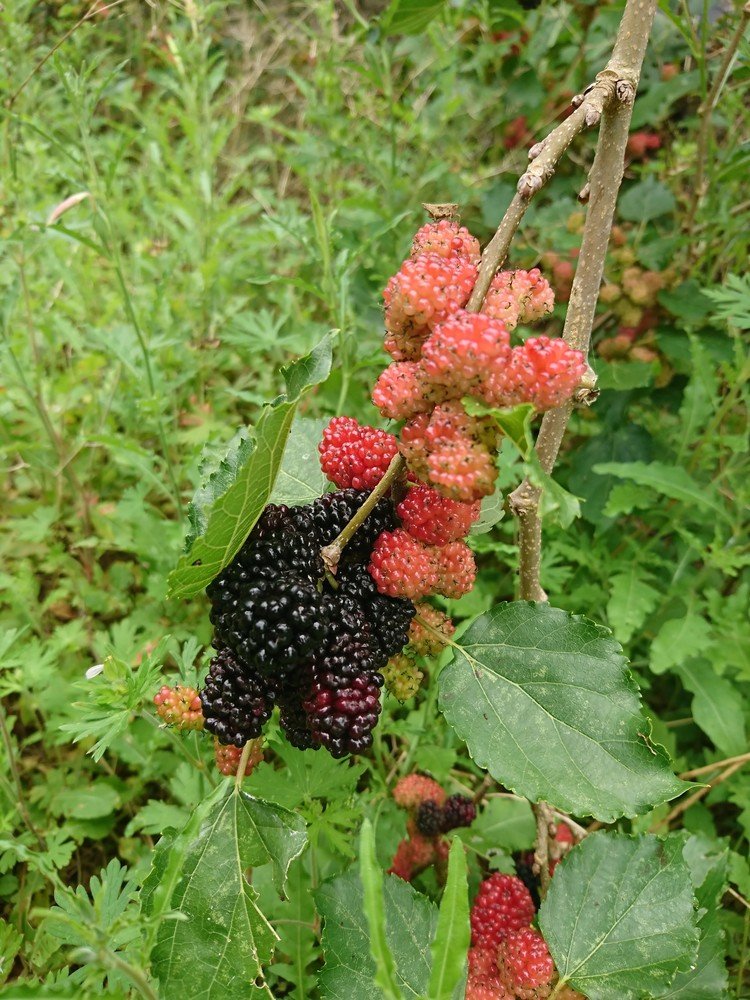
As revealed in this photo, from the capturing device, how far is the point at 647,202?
7.83 ft

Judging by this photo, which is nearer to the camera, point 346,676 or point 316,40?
point 346,676

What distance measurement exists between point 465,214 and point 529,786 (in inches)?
110

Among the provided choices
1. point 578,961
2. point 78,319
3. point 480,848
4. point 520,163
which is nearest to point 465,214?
point 520,163

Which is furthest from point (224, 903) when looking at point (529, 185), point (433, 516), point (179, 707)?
point (529, 185)

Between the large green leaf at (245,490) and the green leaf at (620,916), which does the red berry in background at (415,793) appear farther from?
the large green leaf at (245,490)

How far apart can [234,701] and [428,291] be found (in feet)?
1.78

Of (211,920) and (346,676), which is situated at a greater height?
(346,676)

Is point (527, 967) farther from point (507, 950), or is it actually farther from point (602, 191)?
point (602, 191)

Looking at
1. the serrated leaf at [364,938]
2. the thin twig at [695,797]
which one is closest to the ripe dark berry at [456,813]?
the serrated leaf at [364,938]

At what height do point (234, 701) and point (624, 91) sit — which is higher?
point (624, 91)

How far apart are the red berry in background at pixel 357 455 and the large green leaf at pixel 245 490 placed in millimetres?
94

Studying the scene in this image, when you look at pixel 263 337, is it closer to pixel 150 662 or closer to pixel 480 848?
pixel 150 662

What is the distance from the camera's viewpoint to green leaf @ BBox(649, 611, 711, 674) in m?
1.75

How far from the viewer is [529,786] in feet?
2.79
